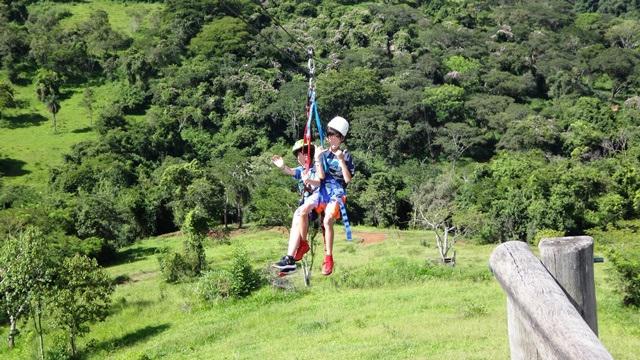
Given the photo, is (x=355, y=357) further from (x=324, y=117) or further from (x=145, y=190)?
(x=324, y=117)

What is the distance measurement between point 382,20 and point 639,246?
63.9 m

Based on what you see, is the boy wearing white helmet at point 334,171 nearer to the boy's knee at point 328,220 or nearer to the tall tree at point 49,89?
the boy's knee at point 328,220

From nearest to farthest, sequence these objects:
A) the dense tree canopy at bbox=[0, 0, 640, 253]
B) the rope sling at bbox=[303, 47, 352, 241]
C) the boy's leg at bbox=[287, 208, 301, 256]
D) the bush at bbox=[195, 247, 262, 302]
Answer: the rope sling at bbox=[303, 47, 352, 241] < the boy's leg at bbox=[287, 208, 301, 256] < the bush at bbox=[195, 247, 262, 302] < the dense tree canopy at bbox=[0, 0, 640, 253]

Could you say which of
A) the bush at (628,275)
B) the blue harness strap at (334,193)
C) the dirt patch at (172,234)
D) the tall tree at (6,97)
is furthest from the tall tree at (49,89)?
the blue harness strap at (334,193)

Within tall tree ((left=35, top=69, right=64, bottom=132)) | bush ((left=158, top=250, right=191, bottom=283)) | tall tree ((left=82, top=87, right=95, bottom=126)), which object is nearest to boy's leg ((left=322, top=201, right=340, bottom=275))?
bush ((left=158, top=250, right=191, bottom=283))

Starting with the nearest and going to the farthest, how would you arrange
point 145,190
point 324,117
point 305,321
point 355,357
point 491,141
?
1. point 355,357
2. point 305,321
3. point 145,190
4. point 491,141
5. point 324,117

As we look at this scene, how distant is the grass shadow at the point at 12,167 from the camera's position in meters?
51.6

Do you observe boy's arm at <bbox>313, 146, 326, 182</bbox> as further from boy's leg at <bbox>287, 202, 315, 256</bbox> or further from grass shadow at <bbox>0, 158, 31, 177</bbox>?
grass shadow at <bbox>0, 158, 31, 177</bbox>

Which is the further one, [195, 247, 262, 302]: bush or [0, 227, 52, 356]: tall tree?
[195, 247, 262, 302]: bush

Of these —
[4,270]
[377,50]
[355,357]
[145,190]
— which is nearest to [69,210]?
[145,190]

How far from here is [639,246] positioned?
89.8 ft

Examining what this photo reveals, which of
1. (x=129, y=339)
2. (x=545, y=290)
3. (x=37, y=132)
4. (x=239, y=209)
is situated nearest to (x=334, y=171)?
(x=545, y=290)

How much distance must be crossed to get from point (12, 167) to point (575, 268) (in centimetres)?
5758

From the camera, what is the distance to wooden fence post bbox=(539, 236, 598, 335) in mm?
2107
